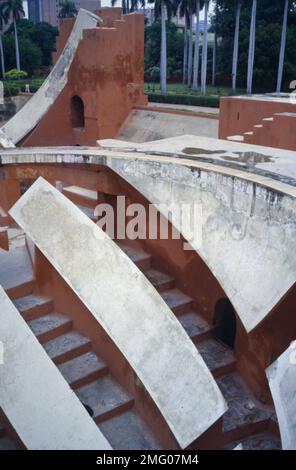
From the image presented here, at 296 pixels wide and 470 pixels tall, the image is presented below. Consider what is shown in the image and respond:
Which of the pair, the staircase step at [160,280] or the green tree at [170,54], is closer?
the staircase step at [160,280]

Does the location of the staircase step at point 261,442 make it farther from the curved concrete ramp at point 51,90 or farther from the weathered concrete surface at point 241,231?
Answer: the curved concrete ramp at point 51,90

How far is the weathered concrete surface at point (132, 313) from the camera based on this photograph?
14.6 ft

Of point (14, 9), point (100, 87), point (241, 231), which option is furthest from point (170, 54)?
point (241, 231)

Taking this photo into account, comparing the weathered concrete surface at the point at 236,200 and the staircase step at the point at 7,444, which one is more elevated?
the weathered concrete surface at the point at 236,200

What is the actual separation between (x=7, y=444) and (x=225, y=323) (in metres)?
3.19

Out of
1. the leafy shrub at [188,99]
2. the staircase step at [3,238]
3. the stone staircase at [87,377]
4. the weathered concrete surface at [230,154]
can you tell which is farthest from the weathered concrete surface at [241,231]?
the leafy shrub at [188,99]

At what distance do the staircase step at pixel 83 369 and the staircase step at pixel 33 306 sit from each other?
0.84m

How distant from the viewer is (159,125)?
42.8 ft

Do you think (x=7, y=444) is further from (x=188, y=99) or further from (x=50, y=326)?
(x=188, y=99)

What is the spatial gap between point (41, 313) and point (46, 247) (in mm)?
1635

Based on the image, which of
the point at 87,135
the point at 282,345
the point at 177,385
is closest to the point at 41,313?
the point at 177,385

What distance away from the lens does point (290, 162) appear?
20.7 feet

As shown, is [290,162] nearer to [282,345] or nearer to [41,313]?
[282,345]

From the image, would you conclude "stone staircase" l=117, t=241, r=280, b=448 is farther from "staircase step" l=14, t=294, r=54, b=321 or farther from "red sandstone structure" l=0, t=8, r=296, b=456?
"staircase step" l=14, t=294, r=54, b=321
